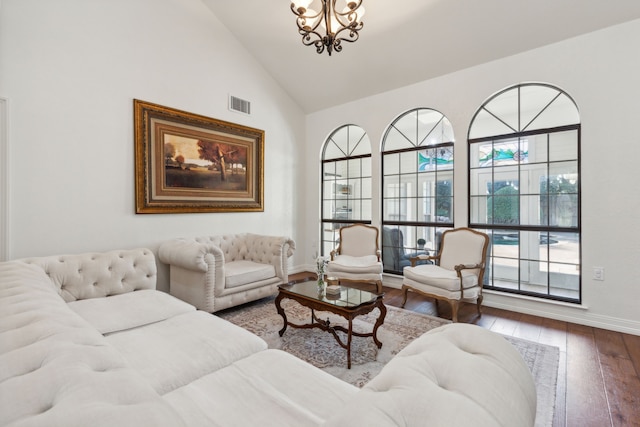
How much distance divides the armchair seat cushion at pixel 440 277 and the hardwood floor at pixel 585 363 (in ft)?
1.31

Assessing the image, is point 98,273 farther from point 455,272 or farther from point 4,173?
point 455,272

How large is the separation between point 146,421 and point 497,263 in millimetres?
4250

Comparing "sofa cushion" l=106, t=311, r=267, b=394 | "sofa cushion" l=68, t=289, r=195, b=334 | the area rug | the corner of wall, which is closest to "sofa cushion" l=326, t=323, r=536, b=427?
"sofa cushion" l=106, t=311, r=267, b=394

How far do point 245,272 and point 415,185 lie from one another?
282 centimetres

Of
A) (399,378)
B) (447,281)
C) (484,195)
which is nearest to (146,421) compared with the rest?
(399,378)

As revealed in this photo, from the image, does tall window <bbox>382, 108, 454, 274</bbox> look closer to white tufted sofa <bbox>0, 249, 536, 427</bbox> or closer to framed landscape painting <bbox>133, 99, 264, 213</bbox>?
framed landscape painting <bbox>133, 99, 264, 213</bbox>

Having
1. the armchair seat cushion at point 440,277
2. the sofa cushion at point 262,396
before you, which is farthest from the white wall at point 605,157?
the sofa cushion at point 262,396

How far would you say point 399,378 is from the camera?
28.9 inches

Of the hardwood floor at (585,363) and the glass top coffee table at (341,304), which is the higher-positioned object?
the glass top coffee table at (341,304)

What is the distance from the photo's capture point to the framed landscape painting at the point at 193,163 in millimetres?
3629

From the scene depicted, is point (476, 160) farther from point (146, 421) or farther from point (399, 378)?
point (146, 421)

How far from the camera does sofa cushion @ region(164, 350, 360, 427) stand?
3.83 ft

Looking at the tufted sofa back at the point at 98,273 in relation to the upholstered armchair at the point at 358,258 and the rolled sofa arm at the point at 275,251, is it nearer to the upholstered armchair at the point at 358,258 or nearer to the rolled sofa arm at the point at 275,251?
the rolled sofa arm at the point at 275,251

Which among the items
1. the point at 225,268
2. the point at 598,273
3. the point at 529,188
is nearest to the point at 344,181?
the point at 225,268
